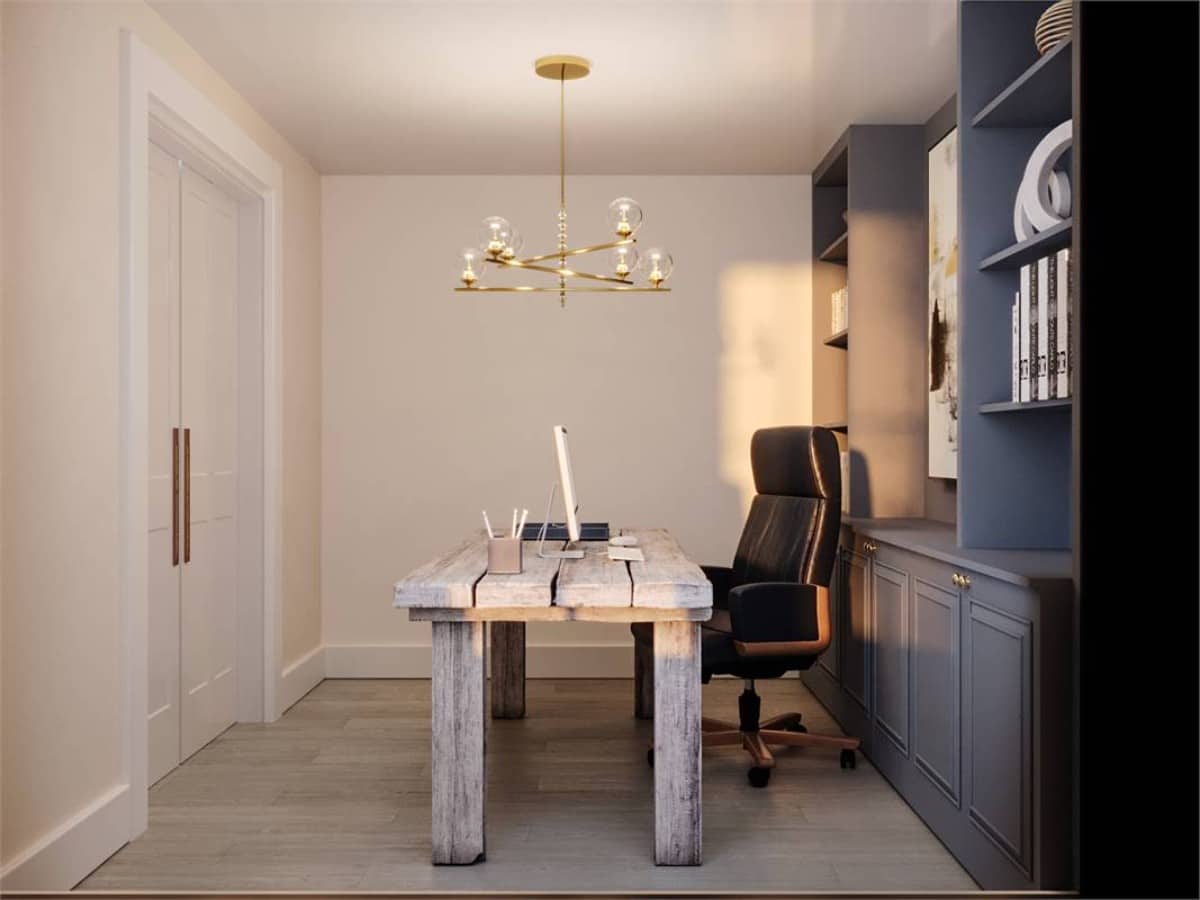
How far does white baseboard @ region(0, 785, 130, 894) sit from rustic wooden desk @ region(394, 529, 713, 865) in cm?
93

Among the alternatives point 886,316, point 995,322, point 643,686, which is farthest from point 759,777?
point 886,316

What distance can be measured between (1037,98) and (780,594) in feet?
5.76

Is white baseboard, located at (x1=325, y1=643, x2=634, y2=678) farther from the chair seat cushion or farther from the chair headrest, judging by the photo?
Result: the chair seat cushion

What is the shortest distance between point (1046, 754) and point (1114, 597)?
3.03 feet

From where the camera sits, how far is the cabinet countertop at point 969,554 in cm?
258

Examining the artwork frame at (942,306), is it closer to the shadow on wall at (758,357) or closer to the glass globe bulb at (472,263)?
the shadow on wall at (758,357)

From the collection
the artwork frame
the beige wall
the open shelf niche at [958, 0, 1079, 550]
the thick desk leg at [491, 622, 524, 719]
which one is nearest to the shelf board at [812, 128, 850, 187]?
the artwork frame

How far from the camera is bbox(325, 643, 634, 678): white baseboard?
565 centimetres

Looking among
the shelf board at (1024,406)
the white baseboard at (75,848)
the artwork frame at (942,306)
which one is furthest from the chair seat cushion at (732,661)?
the white baseboard at (75,848)

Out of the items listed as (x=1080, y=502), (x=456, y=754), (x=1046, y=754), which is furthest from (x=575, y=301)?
(x=1080, y=502)

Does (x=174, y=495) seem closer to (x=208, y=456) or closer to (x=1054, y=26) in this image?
(x=208, y=456)

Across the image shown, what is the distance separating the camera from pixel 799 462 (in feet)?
13.2

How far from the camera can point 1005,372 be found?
126 inches

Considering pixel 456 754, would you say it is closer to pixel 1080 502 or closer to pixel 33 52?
pixel 1080 502
